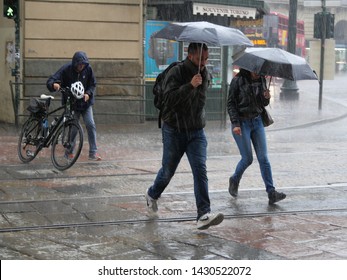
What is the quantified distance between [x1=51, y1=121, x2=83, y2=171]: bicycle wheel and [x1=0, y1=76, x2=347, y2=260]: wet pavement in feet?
0.65

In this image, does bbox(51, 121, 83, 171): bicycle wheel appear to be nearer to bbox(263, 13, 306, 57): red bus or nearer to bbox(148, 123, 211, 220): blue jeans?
bbox(148, 123, 211, 220): blue jeans

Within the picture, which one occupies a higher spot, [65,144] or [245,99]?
[245,99]

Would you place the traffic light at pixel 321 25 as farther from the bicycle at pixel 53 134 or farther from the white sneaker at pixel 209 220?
the white sneaker at pixel 209 220

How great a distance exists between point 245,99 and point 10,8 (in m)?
8.79

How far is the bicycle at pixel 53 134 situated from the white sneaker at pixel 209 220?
3.98 m

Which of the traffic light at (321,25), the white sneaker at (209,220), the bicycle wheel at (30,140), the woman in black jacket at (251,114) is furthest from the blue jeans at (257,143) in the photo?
the traffic light at (321,25)

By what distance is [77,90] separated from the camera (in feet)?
37.8

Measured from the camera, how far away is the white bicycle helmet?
11.5 metres

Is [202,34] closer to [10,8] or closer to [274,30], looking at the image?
[10,8]

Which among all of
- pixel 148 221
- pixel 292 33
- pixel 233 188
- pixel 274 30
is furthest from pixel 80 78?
pixel 274 30

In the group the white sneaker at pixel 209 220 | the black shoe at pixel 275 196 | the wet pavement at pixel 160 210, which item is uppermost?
the white sneaker at pixel 209 220

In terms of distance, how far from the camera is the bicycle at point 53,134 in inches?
440

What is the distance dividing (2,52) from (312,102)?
14.3 m


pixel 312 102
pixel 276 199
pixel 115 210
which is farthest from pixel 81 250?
pixel 312 102
